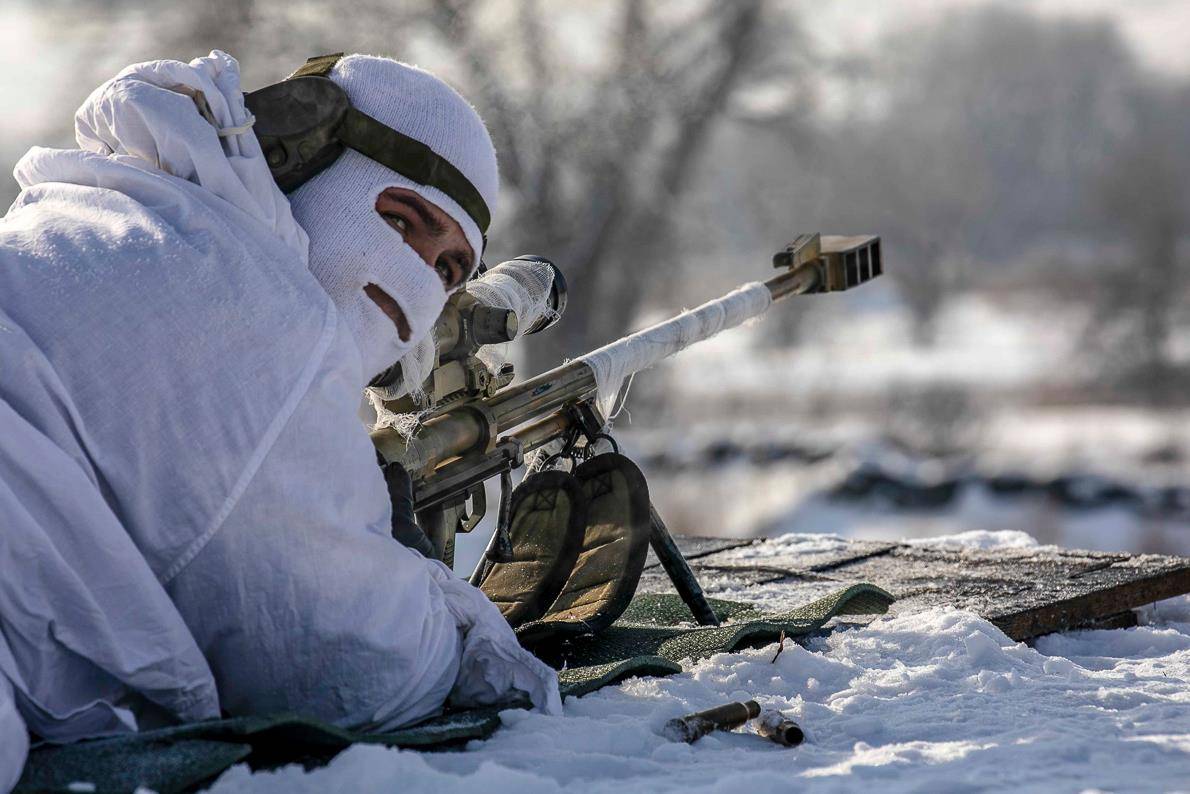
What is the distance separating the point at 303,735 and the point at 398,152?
106 cm

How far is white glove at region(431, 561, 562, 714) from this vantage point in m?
2.58

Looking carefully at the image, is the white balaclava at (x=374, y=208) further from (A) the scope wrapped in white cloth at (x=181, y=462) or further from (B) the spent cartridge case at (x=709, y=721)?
(B) the spent cartridge case at (x=709, y=721)

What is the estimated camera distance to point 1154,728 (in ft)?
8.14

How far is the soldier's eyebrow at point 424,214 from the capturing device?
2680mm

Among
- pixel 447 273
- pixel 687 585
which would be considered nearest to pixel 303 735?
pixel 447 273

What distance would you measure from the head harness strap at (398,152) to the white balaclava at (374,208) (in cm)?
1

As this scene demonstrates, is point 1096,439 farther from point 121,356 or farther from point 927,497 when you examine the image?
point 121,356

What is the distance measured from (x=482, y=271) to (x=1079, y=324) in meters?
15.8

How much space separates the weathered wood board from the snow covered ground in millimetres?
339

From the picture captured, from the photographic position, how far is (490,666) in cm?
258

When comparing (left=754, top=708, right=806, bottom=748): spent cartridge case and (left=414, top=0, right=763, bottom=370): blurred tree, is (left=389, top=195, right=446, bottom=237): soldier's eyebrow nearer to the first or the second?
(left=754, top=708, right=806, bottom=748): spent cartridge case

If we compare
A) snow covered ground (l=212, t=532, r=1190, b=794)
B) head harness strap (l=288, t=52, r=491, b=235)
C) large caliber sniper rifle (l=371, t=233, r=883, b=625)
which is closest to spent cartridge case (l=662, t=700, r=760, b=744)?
snow covered ground (l=212, t=532, r=1190, b=794)

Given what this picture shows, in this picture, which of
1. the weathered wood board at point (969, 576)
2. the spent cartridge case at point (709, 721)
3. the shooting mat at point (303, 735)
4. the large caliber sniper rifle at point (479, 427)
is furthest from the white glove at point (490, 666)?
the weathered wood board at point (969, 576)

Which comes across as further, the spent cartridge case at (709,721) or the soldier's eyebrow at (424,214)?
the soldier's eyebrow at (424,214)
